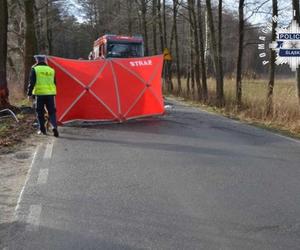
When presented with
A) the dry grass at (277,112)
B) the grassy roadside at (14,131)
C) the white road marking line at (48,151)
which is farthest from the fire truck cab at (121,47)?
the white road marking line at (48,151)

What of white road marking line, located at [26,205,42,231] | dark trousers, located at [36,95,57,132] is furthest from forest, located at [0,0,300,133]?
white road marking line, located at [26,205,42,231]

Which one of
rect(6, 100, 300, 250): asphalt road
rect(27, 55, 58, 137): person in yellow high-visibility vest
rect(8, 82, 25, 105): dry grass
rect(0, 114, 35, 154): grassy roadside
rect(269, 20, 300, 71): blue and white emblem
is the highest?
rect(269, 20, 300, 71): blue and white emblem

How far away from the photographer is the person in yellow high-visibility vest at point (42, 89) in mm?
11570

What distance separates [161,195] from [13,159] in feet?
11.6

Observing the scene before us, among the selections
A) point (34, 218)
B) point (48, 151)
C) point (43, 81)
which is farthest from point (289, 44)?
point (34, 218)

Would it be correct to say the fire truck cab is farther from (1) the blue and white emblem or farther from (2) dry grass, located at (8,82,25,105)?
(1) the blue and white emblem

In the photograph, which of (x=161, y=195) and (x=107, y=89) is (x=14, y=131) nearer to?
(x=107, y=89)

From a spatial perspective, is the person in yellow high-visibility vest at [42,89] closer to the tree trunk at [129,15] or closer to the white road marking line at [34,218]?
the white road marking line at [34,218]

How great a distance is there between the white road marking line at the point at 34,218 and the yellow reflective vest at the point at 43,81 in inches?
234

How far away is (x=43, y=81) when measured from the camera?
11.6 m

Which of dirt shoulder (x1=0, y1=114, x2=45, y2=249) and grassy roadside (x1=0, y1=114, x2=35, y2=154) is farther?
grassy roadside (x1=0, y1=114, x2=35, y2=154)

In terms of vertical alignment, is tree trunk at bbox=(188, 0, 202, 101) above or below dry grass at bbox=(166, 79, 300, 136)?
above

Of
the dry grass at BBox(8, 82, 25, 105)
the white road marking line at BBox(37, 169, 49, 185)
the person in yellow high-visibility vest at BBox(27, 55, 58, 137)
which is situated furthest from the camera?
the dry grass at BBox(8, 82, 25, 105)

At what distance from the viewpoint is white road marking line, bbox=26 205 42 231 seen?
5355mm
